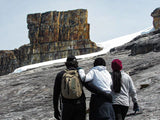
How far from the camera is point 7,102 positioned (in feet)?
33.0

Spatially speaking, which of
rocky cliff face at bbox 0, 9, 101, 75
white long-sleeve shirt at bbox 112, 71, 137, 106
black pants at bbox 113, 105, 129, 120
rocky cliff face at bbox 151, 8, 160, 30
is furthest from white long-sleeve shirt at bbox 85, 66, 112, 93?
rocky cliff face at bbox 0, 9, 101, 75

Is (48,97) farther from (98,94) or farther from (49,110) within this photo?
(98,94)

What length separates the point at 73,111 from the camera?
12.6 feet

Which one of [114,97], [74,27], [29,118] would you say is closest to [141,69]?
[29,118]

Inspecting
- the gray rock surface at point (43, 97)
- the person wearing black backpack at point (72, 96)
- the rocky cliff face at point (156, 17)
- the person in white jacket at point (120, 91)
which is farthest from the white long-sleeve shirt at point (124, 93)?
the rocky cliff face at point (156, 17)

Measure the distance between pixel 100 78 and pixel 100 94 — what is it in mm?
264

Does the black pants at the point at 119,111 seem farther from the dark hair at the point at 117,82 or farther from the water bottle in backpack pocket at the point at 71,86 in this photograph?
the water bottle in backpack pocket at the point at 71,86

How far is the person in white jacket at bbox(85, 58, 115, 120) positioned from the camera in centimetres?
373

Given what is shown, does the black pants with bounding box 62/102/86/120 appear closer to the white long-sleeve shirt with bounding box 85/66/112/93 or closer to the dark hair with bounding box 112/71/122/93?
the white long-sleeve shirt with bounding box 85/66/112/93

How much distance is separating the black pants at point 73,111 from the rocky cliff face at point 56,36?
39.7m

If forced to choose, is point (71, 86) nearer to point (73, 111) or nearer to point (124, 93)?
point (73, 111)

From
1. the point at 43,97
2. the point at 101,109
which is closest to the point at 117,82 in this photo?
the point at 101,109

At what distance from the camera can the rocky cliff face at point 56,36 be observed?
148 ft

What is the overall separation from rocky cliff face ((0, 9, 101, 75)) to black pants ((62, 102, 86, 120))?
130ft
